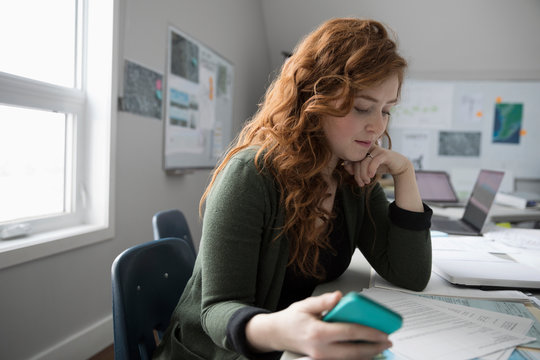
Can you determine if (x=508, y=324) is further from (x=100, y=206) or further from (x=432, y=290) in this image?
(x=100, y=206)

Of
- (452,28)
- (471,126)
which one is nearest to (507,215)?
(471,126)

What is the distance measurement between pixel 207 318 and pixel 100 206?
4.36 ft

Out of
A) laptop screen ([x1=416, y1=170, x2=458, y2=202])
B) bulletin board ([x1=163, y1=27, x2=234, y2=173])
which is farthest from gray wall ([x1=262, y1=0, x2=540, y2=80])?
laptop screen ([x1=416, y1=170, x2=458, y2=202])

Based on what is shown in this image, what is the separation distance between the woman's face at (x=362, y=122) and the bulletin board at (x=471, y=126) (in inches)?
121

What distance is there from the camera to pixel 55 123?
1.72 m

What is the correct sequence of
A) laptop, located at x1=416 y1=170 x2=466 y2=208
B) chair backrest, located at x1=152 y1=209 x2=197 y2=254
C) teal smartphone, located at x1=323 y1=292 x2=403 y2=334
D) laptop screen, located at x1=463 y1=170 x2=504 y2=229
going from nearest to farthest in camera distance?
teal smartphone, located at x1=323 y1=292 x2=403 y2=334
chair backrest, located at x1=152 y1=209 x2=197 y2=254
laptop screen, located at x1=463 y1=170 x2=504 y2=229
laptop, located at x1=416 y1=170 x2=466 y2=208

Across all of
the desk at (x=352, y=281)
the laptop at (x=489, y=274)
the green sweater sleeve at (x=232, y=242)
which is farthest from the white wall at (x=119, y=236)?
the laptop at (x=489, y=274)

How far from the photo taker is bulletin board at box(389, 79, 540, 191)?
3.76 m

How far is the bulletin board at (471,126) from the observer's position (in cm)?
376

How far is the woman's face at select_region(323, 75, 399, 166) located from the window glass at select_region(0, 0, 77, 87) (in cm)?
129

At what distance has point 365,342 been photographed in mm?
501

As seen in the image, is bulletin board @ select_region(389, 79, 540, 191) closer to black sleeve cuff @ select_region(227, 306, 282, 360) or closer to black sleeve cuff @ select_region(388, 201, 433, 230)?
black sleeve cuff @ select_region(388, 201, 433, 230)

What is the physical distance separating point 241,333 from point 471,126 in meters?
3.96

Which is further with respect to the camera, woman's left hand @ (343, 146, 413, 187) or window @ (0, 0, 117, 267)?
window @ (0, 0, 117, 267)
